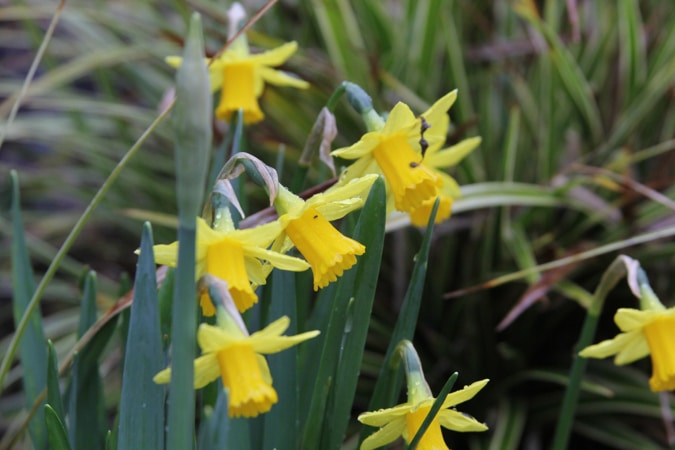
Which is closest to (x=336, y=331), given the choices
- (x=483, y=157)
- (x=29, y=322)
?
(x=29, y=322)

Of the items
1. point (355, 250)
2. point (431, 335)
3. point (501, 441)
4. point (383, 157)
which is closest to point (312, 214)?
point (355, 250)

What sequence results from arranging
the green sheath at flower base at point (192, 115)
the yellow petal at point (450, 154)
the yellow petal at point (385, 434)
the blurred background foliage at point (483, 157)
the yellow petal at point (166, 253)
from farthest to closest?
1. the blurred background foliage at point (483, 157)
2. the yellow petal at point (450, 154)
3. the yellow petal at point (385, 434)
4. the yellow petal at point (166, 253)
5. the green sheath at flower base at point (192, 115)

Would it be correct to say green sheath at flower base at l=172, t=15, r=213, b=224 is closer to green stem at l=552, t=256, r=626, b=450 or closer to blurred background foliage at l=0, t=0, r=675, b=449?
green stem at l=552, t=256, r=626, b=450

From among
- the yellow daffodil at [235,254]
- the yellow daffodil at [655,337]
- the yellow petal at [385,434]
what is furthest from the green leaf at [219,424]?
the yellow daffodil at [655,337]

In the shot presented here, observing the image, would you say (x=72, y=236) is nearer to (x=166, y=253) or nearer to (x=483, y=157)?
(x=166, y=253)

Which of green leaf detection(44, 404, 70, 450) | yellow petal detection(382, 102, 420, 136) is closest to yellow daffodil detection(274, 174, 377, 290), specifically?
yellow petal detection(382, 102, 420, 136)

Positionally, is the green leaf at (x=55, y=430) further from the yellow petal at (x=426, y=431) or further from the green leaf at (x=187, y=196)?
the yellow petal at (x=426, y=431)
